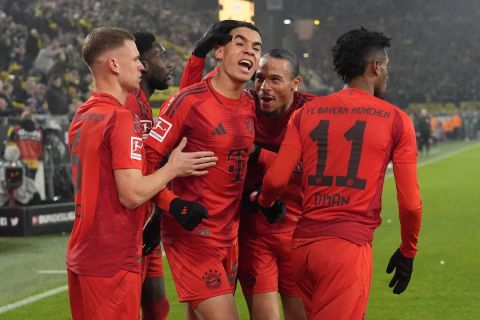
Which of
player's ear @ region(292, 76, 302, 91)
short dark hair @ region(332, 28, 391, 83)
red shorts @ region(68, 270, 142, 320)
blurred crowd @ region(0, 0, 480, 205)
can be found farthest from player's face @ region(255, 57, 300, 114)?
blurred crowd @ region(0, 0, 480, 205)

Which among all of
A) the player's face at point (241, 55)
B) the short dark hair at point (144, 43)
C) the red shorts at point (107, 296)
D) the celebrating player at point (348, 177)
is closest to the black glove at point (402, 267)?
the celebrating player at point (348, 177)

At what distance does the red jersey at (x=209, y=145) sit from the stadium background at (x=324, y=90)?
3.39m

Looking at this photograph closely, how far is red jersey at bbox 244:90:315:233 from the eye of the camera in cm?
629

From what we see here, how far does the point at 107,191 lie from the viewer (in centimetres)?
461

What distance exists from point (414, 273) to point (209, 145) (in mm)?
6033

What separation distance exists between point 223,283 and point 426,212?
41.9ft

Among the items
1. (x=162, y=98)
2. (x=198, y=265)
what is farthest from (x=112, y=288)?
(x=162, y=98)

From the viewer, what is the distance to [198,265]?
557cm

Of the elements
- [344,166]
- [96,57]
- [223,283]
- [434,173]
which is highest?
[96,57]

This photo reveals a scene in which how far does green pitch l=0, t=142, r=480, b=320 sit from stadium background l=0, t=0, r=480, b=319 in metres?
0.02

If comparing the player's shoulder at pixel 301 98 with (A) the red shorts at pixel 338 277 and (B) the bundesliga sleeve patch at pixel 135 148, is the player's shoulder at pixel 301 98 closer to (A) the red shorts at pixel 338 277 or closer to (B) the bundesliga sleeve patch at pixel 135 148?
(A) the red shorts at pixel 338 277

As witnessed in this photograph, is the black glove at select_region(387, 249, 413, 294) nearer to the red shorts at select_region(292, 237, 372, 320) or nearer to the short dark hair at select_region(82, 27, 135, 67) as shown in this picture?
the red shorts at select_region(292, 237, 372, 320)

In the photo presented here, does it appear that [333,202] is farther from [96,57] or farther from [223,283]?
[96,57]

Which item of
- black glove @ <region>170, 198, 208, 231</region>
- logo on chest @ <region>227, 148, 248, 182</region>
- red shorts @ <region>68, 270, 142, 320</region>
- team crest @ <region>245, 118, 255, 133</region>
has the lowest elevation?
red shorts @ <region>68, 270, 142, 320</region>
